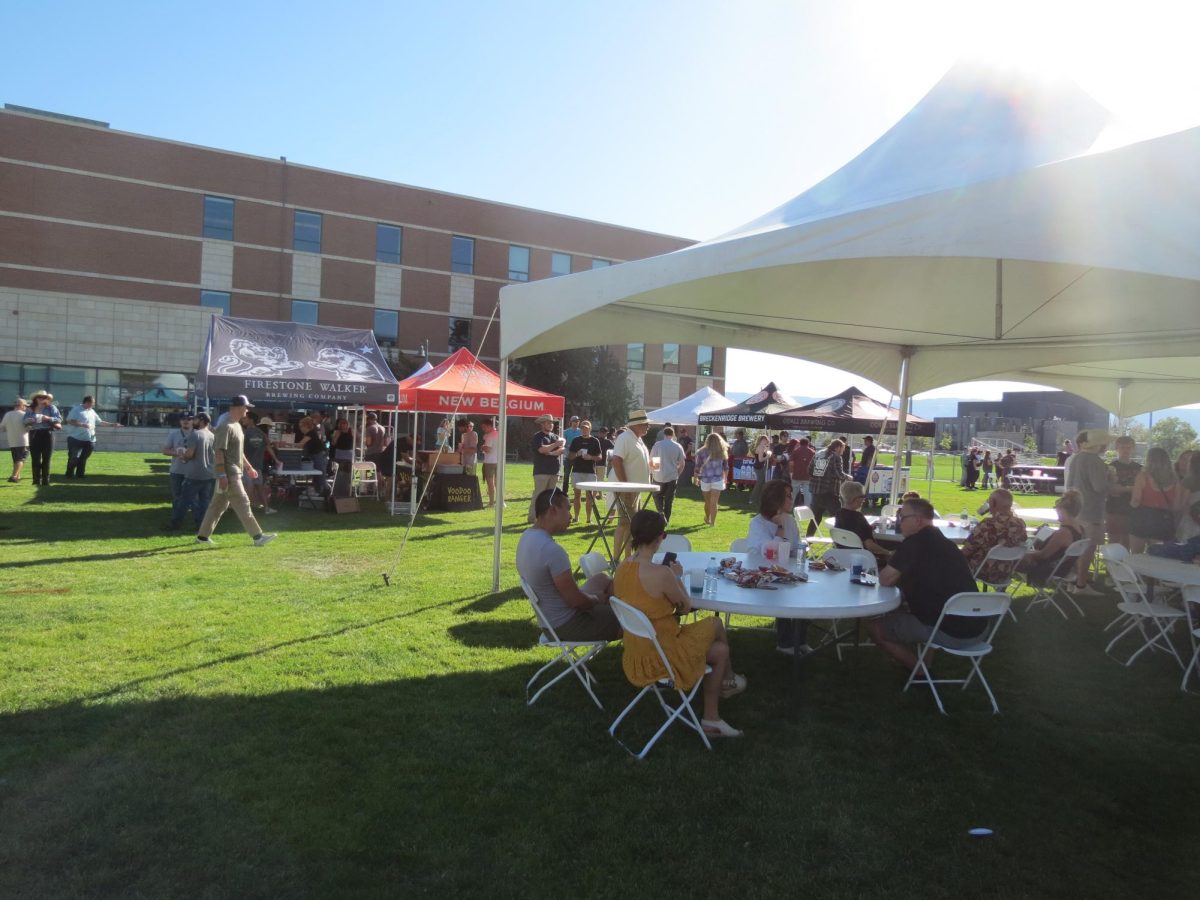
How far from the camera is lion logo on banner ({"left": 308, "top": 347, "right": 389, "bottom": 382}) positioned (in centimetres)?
1270

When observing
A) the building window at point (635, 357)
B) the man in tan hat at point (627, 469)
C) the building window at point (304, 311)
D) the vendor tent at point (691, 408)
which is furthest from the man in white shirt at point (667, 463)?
the building window at point (635, 357)

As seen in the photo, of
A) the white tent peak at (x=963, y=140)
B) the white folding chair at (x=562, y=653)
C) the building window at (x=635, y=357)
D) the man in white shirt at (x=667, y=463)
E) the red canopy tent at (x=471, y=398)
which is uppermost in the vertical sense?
the building window at (x=635, y=357)

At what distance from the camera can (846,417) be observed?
16734 mm

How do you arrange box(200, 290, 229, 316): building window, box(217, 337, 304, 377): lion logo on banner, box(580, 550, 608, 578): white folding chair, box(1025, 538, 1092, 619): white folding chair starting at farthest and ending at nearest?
box(200, 290, 229, 316): building window, box(217, 337, 304, 377): lion logo on banner, box(1025, 538, 1092, 619): white folding chair, box(580, 550, 608, 578): white folding chair

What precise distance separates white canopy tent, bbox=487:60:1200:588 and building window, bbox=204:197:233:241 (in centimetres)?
3057

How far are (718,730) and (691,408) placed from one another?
59.8ft

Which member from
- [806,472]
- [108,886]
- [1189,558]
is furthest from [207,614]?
[806,472]

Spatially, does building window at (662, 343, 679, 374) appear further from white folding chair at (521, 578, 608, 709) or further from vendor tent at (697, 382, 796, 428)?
white folding chair at (521, 578, 608, 709)

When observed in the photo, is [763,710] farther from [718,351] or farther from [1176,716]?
[718,351]

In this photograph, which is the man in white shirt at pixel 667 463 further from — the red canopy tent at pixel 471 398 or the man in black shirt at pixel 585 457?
the red canopy tent at pixel 471 398

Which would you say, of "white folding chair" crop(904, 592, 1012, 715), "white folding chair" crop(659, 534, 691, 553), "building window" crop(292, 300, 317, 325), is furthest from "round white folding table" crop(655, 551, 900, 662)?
"building window" crop(292, 300, 317, 325)

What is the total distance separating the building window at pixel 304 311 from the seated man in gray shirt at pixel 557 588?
106 feet

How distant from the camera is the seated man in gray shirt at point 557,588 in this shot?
4332mm

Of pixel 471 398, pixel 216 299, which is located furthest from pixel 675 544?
pixel 216 299
